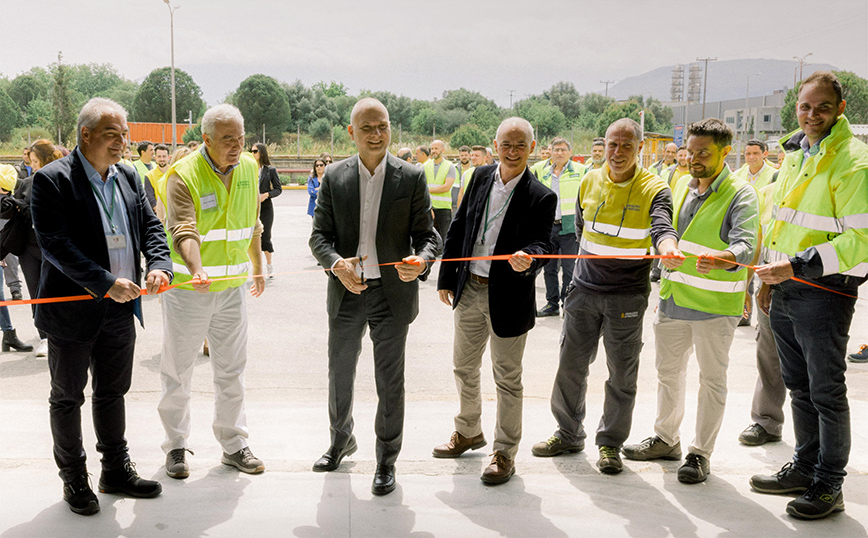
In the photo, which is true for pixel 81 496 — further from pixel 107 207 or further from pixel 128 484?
pixel 107 207

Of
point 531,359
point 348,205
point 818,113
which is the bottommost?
point 531,359

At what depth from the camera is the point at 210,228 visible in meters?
3.93

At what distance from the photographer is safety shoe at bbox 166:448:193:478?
3809 mm

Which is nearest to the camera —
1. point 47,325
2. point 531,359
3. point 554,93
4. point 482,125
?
point 47,325

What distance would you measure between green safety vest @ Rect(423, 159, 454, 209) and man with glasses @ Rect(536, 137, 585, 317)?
196 cm

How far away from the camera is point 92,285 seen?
326 cm

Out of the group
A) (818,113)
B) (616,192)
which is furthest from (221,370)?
(818,113)

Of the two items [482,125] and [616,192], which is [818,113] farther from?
[482,125]

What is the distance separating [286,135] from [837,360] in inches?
2306

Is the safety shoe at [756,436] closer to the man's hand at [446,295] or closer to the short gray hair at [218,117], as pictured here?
the man's hand at [446,295]

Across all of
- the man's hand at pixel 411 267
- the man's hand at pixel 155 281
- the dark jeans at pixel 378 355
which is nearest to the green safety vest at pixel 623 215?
the man's hand at pixel 411 267

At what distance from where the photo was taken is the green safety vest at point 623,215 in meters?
4.02

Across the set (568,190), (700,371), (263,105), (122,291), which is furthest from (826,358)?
(263,105)

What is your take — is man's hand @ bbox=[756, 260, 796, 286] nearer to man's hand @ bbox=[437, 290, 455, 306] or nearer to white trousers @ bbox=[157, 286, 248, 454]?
man's hand @ bbox=[437, 290, 455, 306]
